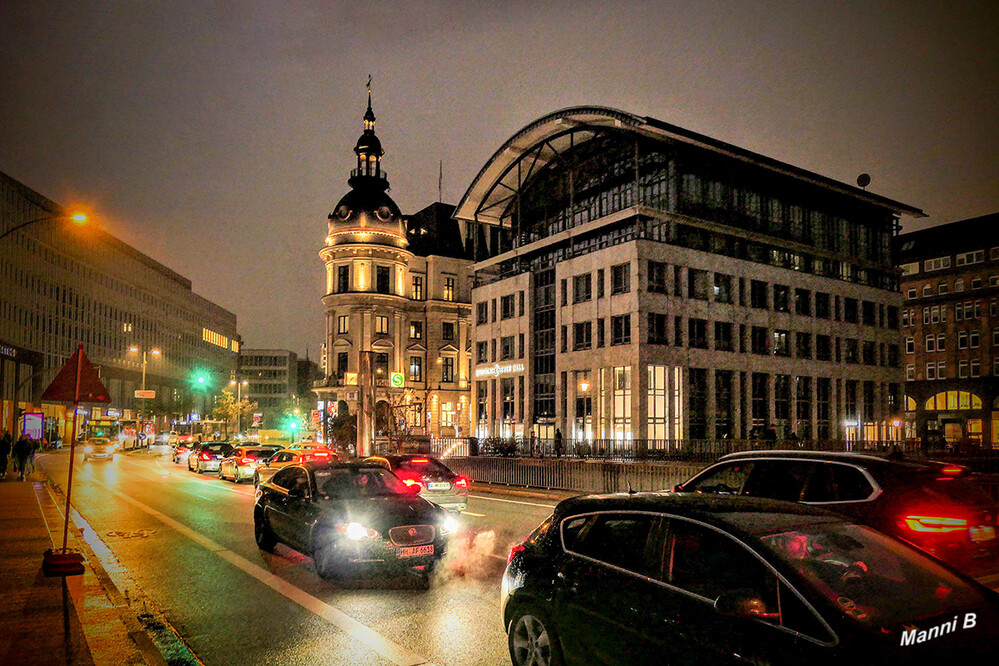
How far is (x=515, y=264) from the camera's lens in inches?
2564

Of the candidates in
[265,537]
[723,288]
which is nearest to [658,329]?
[723,288]

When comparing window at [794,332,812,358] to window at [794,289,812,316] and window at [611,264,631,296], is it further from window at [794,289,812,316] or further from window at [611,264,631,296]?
window at [611,264,631,296]

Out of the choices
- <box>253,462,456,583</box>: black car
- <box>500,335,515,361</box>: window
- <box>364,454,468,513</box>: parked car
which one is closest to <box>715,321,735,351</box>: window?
<box>500,335,515,361</box>: window

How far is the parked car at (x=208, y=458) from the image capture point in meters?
36.0

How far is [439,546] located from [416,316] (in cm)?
7516

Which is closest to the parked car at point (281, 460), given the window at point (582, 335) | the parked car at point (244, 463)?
the parked car at point (244, 463)

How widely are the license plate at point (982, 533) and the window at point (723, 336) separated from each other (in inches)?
1821

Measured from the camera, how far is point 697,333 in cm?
5281

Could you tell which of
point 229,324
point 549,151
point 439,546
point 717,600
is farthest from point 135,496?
point 229,324

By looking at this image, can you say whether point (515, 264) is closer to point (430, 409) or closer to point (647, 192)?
point (647, 192)

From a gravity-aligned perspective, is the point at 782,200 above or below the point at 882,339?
above

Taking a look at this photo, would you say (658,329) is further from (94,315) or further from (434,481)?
(94,315)

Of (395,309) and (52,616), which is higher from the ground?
(395,309)

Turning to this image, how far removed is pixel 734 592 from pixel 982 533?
554cm
